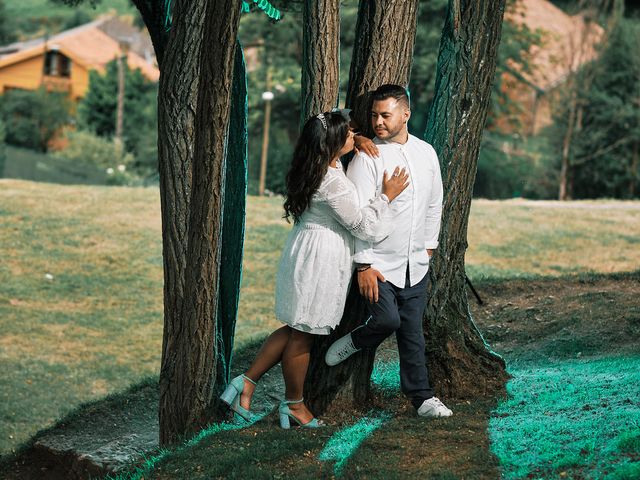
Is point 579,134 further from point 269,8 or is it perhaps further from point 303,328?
point 303,328

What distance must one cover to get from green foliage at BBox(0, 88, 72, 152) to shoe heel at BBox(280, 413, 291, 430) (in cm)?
4288

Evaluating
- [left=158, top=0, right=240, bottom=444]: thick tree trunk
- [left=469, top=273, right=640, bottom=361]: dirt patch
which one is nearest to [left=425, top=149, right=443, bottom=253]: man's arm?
[left=158, top=0, right=240, bottom=444]: thick tree trunk

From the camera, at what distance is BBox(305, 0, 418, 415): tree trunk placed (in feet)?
18.1

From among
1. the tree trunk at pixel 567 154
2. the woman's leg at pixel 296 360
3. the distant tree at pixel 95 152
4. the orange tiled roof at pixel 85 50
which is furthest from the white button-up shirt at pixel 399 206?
the orange tiled roof at pixel 85 50

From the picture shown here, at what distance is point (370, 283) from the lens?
16.7 feet

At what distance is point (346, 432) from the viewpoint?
5.15 m

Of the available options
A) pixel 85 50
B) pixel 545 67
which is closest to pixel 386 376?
pixel 545 67

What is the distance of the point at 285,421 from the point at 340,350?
472 millimetres

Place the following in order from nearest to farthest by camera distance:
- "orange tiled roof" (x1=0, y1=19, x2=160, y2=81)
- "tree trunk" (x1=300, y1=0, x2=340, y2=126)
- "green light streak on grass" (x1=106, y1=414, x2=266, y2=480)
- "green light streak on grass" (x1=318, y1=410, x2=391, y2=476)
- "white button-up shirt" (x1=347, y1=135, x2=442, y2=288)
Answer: "green light streak on grass" (x1=318, y1=410, x2=391, y2=476), "white button-up shirt" (x1=347, y1=135, x2=442, y2=288), "green light streak on grass" (x1=106, y1=414, x2=266, y2=480), "tree trunk" (x1=300, y1=0, x2=340, y2=126), "orange tiled roof" (x1=0, y1=19, x2=160, y2=81)

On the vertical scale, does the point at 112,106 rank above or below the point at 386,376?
above

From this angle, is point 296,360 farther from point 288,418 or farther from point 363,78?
point 363,78

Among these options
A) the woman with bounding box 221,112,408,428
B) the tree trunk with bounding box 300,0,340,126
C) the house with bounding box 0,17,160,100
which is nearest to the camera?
the woman with bounding box 221,112,408,428

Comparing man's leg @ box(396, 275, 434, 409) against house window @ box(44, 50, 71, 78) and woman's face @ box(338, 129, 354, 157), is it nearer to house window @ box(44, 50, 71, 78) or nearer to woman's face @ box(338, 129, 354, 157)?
woman's face @ box(338, 129, 354, 157)

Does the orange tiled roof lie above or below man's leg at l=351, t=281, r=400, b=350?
above
